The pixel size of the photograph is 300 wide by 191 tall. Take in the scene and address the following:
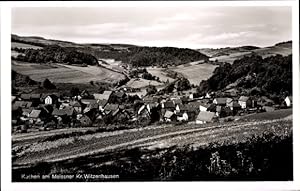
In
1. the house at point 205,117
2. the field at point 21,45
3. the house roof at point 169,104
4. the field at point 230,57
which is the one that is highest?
the field at point 21,45

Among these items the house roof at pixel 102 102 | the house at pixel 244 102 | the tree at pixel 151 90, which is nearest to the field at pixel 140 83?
the tree at pixel 151 90

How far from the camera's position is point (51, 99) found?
2.56 m

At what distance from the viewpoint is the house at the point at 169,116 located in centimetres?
257

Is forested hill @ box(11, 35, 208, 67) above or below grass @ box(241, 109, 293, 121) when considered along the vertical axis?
above

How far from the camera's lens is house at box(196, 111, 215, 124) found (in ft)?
8.43

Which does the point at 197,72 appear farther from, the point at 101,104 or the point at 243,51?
the point at 101,104

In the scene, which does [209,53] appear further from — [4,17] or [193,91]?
[4,17]

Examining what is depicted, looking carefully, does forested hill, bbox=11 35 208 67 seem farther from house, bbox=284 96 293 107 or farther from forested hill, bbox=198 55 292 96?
house, bbox=284 96 293 107

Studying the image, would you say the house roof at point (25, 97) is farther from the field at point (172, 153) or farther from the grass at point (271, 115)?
the grass at point (271, 115)

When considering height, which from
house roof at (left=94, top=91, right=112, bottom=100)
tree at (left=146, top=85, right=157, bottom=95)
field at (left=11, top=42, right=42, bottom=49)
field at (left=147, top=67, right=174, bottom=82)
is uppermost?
field at (left=11, top=42, right=42, bottom=49)

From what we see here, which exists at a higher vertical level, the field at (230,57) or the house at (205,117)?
the field at (230,57)

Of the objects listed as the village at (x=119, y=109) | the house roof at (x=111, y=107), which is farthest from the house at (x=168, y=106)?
the house roof at (x=111, y=107)

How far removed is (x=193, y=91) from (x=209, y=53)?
0.58ft

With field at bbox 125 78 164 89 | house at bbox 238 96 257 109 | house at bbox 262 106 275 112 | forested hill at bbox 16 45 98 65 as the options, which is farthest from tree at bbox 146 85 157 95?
house at bbox 262 106 275 112
